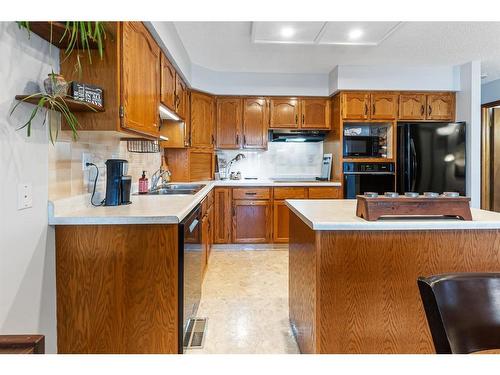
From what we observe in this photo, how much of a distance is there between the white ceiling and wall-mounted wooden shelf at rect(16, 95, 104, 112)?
175 cm

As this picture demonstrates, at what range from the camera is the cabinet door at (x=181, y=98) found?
344 cm

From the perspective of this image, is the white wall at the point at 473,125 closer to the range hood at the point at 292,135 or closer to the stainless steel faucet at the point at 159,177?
the range hood at the point at 292,135

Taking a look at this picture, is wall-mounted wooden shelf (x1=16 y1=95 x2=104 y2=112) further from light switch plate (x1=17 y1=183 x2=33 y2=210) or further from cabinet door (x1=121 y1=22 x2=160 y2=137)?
light switch plate (x1=17 y1=183 x2=33 y2=210)

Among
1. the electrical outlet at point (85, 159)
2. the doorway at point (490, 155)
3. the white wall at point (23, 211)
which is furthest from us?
the doorway at point (490, 155)

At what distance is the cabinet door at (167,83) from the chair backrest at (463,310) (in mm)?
2489

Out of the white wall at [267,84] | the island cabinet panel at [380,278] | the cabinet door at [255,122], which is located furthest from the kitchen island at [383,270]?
the white wall at [267,84]

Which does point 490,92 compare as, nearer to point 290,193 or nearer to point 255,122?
point 290,193

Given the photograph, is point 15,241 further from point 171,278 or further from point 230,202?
point 230,202

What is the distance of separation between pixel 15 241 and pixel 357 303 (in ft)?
5.17

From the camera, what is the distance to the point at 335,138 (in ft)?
14.7

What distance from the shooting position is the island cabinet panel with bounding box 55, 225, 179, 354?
5.31 ft

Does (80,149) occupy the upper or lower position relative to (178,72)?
lower
